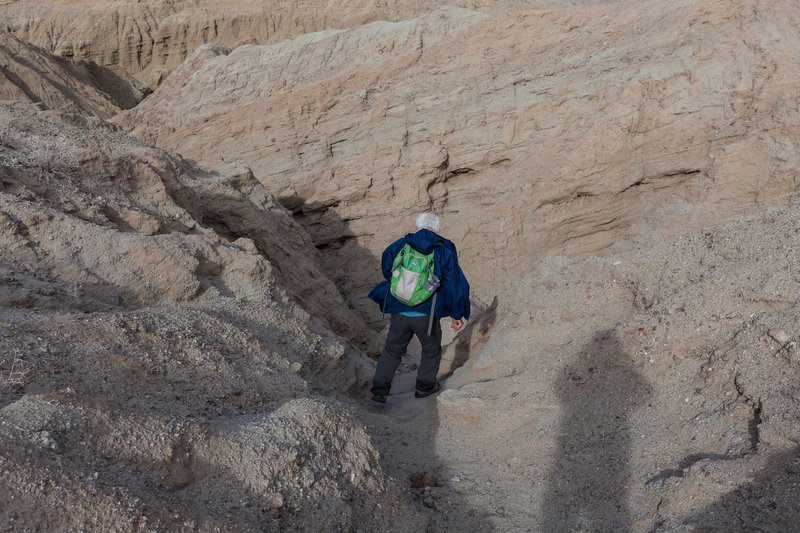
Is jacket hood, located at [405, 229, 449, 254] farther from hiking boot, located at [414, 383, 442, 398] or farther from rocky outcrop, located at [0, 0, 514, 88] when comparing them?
rocky outcrop, located at [0, 0, 514, 88]

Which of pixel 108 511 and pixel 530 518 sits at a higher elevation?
pixel 108 511

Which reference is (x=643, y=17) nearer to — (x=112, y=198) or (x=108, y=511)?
(x=112, y=198)

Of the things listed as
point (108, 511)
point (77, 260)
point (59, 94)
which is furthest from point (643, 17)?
point (59, 94)

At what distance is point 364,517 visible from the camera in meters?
2.90

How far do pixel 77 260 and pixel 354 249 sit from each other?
634cm

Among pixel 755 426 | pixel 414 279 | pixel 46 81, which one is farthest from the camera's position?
pixel 46 81

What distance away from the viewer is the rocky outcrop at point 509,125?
322 inches

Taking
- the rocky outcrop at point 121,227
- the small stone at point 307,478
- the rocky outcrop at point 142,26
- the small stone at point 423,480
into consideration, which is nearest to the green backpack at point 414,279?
the rocky outcrop at point 121,227

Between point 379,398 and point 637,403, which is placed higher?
point 637,403

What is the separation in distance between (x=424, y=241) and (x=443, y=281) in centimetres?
42

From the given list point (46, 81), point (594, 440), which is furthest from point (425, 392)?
point (46, 81)

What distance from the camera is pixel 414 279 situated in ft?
16.0

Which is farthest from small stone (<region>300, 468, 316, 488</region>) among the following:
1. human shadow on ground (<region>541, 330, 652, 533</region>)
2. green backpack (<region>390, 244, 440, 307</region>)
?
green backpack (<region>390, 244, 440, 307</region>)

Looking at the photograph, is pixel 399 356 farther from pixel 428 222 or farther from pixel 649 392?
pixel 649 392
